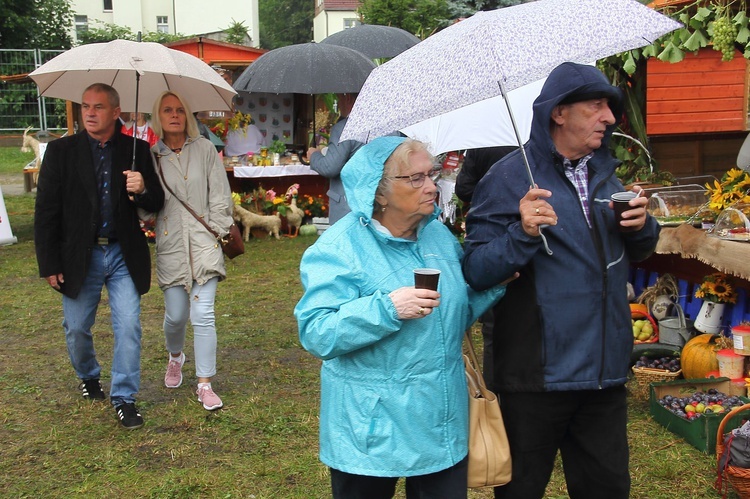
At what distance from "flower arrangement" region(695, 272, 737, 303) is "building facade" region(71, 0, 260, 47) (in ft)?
149

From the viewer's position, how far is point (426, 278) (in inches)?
102

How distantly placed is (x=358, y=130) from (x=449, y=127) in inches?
150

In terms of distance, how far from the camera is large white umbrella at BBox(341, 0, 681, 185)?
278 cm

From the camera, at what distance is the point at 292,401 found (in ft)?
18.9

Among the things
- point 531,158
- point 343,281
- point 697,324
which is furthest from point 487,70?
point 697,324

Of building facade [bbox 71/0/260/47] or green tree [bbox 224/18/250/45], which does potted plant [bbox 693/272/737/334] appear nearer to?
green tree [bbox 224/18/250/45]

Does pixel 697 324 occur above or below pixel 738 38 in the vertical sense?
below

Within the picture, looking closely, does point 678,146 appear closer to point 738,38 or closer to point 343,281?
point 738,38

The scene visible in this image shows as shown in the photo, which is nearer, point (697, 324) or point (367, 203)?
point (367, 203)

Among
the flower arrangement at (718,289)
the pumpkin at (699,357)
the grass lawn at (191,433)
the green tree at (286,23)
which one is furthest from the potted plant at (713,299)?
the green tree at (286,23)

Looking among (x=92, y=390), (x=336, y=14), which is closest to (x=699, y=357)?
(x=92, y=390)

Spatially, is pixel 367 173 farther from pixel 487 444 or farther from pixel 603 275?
pixel 487 444

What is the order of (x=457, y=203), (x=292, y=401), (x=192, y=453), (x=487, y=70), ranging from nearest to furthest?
(x=487, y=70)
(x=192, y=453)
(x=292, y=401)
(x=457, y=203)

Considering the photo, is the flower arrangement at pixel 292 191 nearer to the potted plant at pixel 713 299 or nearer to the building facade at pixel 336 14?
the potted plant at pixel 713 299
